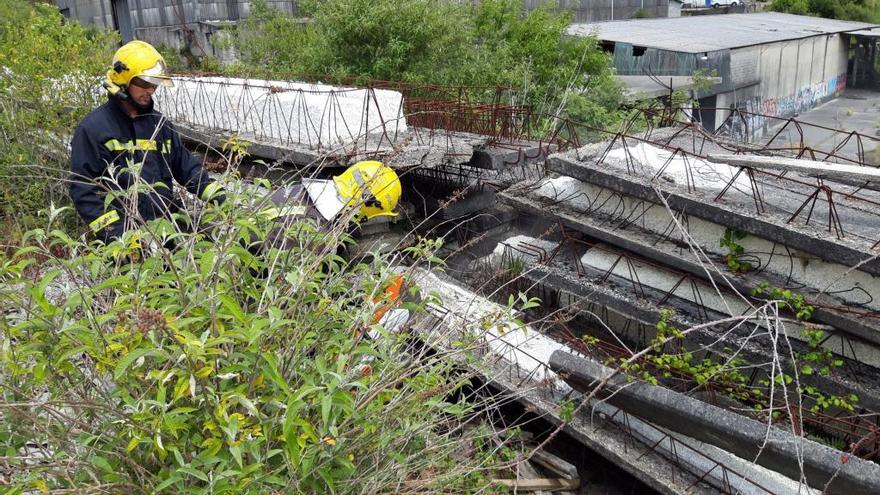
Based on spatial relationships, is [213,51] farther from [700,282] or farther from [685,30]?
[700,282]

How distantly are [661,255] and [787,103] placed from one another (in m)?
19.2

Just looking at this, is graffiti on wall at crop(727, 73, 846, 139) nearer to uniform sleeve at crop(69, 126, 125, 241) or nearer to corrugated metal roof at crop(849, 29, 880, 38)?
corrugated metal roof at crop(849, 29, 880, 38)

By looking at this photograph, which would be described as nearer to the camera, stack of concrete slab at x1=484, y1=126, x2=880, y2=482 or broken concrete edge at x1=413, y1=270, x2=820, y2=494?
broken concrete edge at x1=413, y1=270, x2=820, y2=494

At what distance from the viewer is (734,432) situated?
3.63 meters

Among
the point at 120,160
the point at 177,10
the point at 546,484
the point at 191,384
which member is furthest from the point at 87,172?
the point at 177,10

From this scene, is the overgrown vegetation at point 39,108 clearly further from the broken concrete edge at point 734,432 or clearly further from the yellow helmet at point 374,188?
the broken concrete edge at point 734,432

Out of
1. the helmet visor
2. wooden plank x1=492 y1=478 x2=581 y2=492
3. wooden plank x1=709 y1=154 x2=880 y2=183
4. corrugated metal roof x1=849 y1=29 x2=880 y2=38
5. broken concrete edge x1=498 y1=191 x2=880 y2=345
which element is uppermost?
the helmet visor

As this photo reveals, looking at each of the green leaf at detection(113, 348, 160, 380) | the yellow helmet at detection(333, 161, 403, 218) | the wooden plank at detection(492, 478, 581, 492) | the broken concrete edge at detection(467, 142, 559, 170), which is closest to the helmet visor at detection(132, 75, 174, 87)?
the yellow helmet at detection(333, 161, 403, 218)

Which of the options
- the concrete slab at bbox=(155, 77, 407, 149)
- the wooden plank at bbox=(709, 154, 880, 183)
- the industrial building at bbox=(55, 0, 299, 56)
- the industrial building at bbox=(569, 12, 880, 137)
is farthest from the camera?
the industrial building at bbox=(55, 0, 299, 56)

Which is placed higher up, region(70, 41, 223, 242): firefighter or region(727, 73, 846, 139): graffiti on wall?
region(70, 41, 223, 242): firefighter

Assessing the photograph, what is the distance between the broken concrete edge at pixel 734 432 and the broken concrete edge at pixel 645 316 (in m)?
0.47

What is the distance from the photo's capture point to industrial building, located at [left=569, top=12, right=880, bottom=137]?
1623 centimetres

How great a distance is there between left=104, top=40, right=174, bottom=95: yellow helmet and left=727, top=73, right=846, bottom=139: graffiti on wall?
15414 mm

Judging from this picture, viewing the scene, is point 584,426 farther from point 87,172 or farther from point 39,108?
point 39,108
